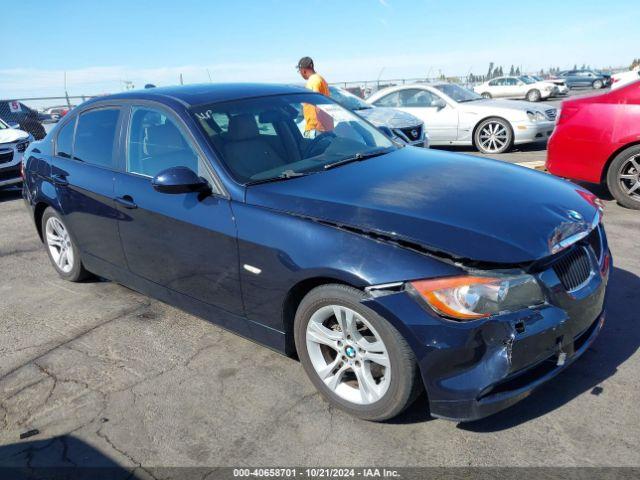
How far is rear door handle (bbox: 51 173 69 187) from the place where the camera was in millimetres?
4356

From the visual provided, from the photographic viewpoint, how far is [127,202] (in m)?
3.66

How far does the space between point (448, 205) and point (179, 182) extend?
1521mm

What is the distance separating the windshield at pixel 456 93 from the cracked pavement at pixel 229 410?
783 cm

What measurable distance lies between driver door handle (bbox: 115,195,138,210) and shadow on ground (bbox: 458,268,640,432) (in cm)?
248

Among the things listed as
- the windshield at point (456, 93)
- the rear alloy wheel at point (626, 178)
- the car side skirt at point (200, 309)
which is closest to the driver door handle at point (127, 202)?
the car side skirt at point (200, 309)

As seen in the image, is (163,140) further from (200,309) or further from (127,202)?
(200,309)

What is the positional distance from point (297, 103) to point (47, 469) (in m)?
2.84

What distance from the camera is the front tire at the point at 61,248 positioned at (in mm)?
4649

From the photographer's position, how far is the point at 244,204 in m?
3.00

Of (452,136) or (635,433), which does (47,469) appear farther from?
(452,136)

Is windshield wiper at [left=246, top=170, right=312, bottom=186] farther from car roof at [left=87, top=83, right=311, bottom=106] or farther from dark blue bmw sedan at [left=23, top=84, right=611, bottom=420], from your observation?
car roof at [left=87, top=83, right=311, bottom=106]

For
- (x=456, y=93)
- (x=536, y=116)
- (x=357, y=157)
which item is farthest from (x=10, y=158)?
(x=536, y=116)

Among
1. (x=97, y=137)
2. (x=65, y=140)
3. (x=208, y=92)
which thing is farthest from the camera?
(x=65, y=140)

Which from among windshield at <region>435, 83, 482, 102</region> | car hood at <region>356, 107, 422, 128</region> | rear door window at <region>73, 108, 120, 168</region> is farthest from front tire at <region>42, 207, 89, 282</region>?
windshield at <region>435, 83, 482, 102</region>
